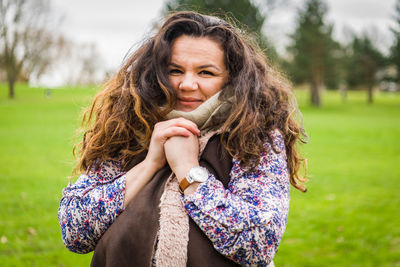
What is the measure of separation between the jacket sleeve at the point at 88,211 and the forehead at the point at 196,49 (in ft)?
2.33

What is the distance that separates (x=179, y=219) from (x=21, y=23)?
41658 millimetres

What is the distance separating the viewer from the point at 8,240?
17.1 feet

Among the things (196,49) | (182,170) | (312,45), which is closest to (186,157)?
(182,170)

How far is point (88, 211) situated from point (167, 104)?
2.20 ft

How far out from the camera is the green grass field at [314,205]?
4.84 m

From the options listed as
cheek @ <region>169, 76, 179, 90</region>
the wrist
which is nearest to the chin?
cheek @ <region>169, 76, 179, 90</region>

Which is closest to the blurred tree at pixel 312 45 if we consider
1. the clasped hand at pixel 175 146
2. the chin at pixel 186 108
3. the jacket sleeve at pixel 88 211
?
the chin at pixel 186 108

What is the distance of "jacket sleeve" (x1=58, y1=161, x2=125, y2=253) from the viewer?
5.62 feet

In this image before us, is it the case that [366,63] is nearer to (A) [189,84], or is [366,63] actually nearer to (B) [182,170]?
(A) [189,84]

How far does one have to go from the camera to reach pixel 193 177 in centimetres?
167

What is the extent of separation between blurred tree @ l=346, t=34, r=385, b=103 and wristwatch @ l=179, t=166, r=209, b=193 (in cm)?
5078

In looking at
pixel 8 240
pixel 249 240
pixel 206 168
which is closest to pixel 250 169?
pixel 206 168

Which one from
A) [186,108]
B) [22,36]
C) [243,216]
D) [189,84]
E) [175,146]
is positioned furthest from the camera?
[22,36]

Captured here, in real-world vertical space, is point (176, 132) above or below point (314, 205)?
above
